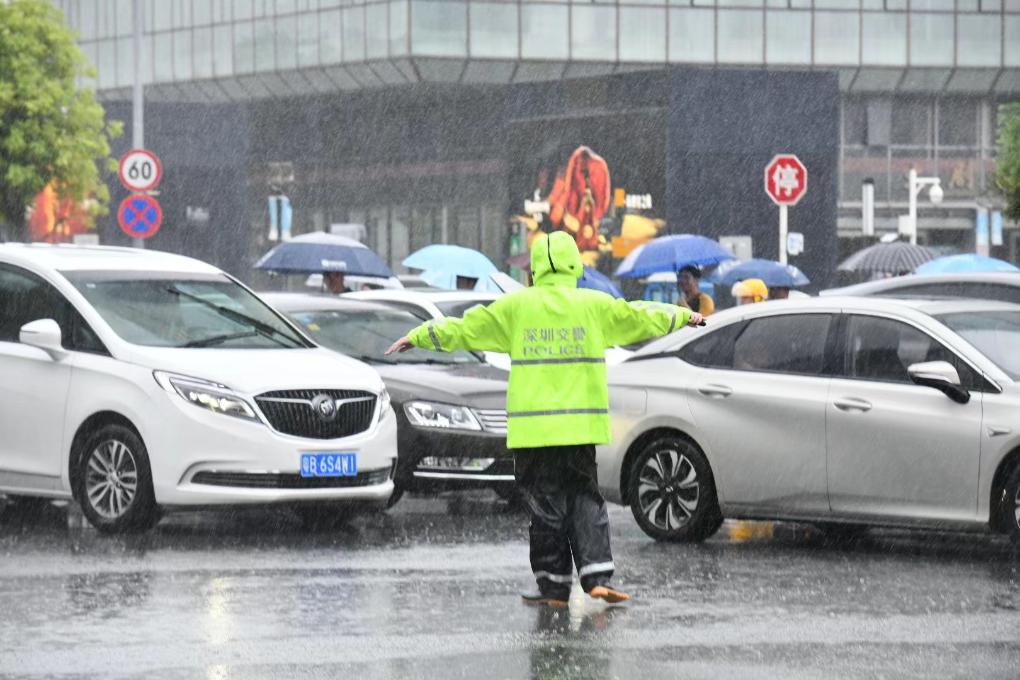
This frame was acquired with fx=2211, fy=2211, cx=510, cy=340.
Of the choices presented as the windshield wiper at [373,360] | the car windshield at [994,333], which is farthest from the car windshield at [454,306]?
the car windshield at [994,333]

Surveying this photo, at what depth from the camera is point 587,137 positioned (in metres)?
50.4

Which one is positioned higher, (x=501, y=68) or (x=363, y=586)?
(x=501, y=68)

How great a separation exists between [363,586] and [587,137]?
133ft

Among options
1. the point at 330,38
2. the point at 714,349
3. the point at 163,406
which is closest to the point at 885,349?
the point at 714,349

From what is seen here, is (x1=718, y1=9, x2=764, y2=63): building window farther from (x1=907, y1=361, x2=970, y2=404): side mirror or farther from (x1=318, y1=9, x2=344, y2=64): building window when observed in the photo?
(x1=907, y1=361, x2=970, y2=404): side mirror

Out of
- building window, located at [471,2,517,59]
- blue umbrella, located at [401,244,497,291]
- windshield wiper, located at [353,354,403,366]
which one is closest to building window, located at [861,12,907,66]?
building window, located at [471,2,517,59]

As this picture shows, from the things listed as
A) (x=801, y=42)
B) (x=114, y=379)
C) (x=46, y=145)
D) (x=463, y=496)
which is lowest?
(x=463, y=496)

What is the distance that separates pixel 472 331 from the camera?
32.9 ft

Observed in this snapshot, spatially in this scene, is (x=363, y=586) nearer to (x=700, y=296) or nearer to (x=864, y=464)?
(x=864, y=464)

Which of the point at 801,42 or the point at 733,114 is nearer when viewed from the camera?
the point at 733,114

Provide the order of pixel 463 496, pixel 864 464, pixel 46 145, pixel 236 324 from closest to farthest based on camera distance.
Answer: pixel 864 464 → pixel 236 324 → pixel 463 496 → pixel 46 145

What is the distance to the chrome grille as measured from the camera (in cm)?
1434

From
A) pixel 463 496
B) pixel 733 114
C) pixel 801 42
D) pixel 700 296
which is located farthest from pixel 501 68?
pixel 463 496

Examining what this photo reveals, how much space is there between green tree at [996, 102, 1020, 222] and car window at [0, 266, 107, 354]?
2402 centimetres
